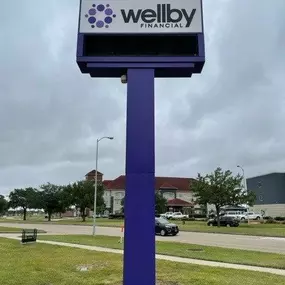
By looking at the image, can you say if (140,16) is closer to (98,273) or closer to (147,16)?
(147,16)

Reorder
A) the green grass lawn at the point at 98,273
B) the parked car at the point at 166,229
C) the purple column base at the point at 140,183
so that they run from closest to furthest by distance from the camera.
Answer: the purple column base at the point at 140,183 → the green grass lawn at the point at 98,273 → the parked car at the point at 166,229

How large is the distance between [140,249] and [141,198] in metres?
0.91

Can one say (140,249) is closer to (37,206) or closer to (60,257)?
(60,257)

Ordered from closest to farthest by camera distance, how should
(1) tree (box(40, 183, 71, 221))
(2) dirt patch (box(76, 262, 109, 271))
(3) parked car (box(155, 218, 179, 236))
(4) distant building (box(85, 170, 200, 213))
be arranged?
1. (2) dirt patch (box(76, 262, 109, 271))
2. (3) parked car (box(155, 218, 179, 236))
3. (1) tree (box(40, 183, 71, 221))
4. (4) distant building (box(85, 170, 200, 213))

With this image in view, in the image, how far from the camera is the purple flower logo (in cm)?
799

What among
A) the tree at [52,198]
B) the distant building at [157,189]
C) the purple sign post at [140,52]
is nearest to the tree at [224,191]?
the tree at [52,198]

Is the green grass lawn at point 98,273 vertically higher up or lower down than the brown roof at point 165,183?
lower down

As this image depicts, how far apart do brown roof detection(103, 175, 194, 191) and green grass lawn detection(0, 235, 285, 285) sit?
104m

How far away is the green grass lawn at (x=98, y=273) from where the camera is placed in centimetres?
1044

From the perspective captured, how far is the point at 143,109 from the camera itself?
7.65 metres

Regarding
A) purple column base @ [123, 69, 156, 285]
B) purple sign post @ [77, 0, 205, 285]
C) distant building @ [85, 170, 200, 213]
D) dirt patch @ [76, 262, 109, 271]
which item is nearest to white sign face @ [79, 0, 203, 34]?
purple sign post @ [77, 0, 205, 285]

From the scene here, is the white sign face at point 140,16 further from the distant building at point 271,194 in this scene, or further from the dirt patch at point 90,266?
the distant building at point 271,194

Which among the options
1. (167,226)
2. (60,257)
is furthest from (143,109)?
(167,226)

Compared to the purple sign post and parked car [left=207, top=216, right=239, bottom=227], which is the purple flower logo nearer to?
the purple sign post
